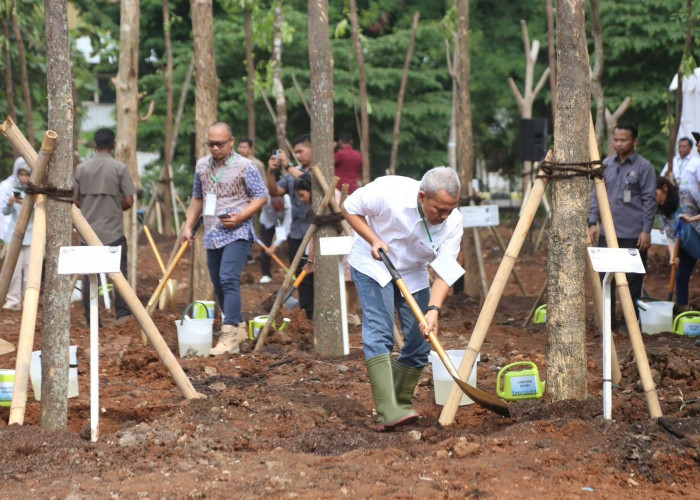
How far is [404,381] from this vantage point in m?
6.40

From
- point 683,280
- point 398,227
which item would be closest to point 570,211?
point 398,227

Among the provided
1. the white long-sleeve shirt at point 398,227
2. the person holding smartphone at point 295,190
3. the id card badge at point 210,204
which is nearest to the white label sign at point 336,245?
the id card badge at point 210,204

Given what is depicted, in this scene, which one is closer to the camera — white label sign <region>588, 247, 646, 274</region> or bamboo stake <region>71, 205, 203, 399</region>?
white label sign <region>588, 247, 646, 274</region>

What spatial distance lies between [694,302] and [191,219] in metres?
5.93

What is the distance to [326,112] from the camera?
844cm

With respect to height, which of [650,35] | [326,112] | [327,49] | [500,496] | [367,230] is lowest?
[500,496]

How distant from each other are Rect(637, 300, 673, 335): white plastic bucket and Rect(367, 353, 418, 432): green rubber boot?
4.07 m

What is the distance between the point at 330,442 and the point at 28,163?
92.8 inches

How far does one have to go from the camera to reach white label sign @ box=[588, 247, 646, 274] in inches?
225

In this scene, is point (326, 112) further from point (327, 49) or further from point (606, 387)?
point (606, 387)

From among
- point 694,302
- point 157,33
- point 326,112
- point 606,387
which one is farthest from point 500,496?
point 157,33

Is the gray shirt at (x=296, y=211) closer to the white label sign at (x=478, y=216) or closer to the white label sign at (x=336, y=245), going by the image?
the white label sign at (x=478, y=216)

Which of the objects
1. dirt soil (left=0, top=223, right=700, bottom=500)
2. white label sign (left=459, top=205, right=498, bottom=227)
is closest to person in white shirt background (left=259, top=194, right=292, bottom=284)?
white label sign (left=459, top=205, right=498, bottom=227)

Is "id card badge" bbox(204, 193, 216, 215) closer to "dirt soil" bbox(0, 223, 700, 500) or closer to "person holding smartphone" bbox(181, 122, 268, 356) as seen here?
"person holding smartphone" bbox(181, 122, 268, 356)
